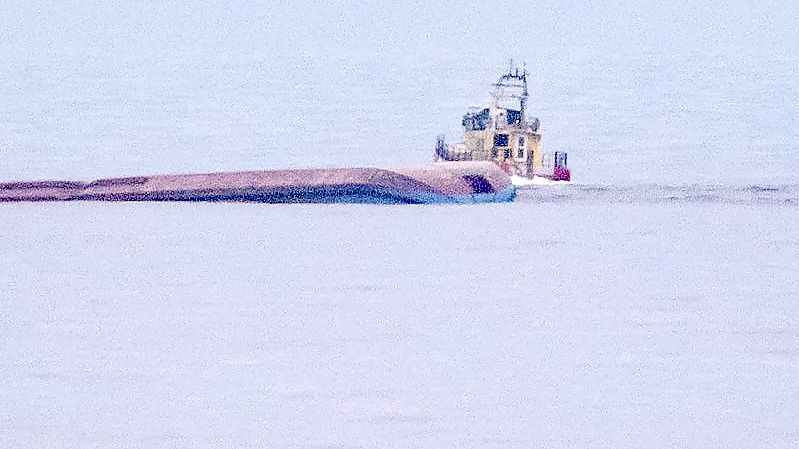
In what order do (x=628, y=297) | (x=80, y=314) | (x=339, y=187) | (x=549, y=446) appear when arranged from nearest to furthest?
(x=549, y=446)
(x=80, y=314)
(x=628, y=297)
(x=339, y=187)

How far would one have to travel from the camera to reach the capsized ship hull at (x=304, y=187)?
62406 mm

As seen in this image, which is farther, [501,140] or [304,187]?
[501,140]

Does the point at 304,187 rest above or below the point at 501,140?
below

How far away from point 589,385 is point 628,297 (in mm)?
10565

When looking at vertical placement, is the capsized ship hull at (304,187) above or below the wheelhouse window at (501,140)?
below

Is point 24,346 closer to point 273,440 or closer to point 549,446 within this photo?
point 273,440

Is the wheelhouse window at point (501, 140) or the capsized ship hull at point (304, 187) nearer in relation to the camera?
the capsized ship hull at point (304, 187)

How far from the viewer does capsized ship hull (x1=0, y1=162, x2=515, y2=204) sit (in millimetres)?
62406

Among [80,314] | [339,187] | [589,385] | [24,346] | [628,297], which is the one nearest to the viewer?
[589,385]

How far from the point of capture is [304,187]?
2501 inches

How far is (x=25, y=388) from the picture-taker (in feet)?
59.7

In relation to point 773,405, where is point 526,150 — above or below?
above

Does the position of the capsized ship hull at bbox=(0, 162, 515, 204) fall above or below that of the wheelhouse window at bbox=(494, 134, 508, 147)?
below

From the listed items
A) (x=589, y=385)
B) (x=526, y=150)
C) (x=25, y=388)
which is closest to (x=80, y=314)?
(x=25, y=388)
